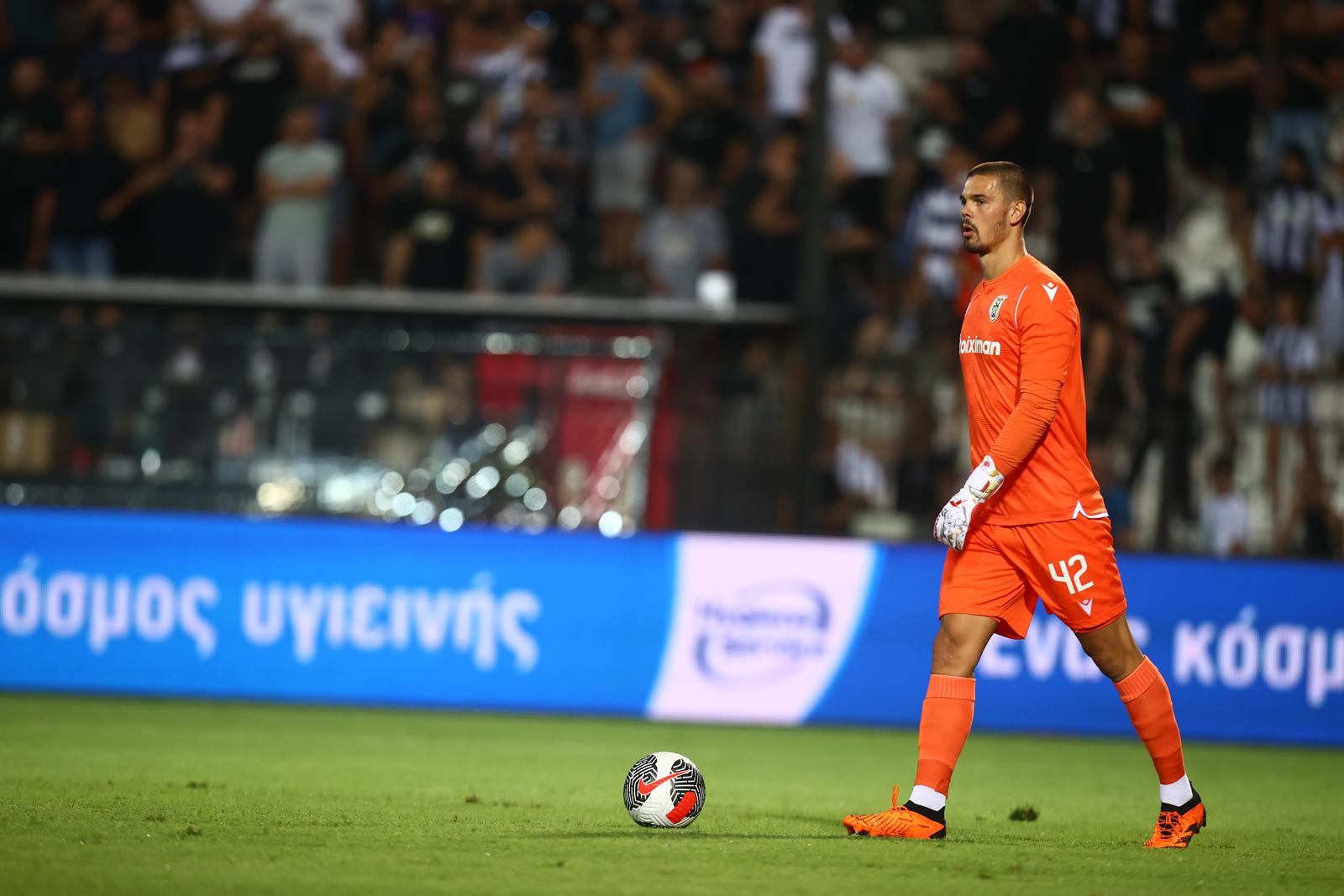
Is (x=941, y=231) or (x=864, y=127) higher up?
(x=864, y=127)

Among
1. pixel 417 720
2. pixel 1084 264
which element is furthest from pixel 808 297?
pixel 417 720

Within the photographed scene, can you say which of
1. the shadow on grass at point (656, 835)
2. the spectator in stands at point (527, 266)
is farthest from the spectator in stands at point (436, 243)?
the shadow on grass at point (656, 835)

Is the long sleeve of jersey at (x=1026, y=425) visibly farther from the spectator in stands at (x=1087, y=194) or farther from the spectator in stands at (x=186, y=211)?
the spectator in stands at (x=186, y=211)

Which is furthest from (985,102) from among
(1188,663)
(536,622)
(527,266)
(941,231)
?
(536,622)

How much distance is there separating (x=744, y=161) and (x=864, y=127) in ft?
3.45

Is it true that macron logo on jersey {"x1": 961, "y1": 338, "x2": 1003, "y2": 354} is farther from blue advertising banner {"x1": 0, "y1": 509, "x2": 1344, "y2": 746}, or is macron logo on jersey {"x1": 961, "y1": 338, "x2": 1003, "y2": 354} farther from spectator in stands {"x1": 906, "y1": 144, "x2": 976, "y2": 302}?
spectator in stands {"x1": 906, "y1": 144, "x2": 976, "y2": 302}

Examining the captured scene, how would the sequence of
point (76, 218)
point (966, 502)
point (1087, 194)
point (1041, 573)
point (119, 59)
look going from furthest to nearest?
point (119, 59) < point (76, 218) < point (1087, 194) < point (1041, 573) < point (966, 502)

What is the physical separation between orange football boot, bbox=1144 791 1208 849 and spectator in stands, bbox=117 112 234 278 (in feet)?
33.7

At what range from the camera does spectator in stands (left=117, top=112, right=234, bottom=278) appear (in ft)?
47.0

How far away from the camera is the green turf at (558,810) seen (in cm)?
490

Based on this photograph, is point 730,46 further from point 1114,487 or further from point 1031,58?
point 1114,487

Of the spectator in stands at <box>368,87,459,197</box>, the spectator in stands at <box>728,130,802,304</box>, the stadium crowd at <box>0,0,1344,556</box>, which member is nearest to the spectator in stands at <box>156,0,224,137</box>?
the stadium crowd at <box>0,0,1344,556</box>

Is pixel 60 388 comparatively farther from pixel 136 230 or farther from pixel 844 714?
pixel 844 714

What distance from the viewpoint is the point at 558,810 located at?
21.4 feet
